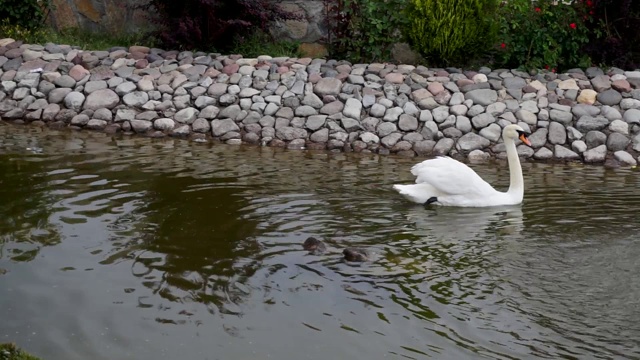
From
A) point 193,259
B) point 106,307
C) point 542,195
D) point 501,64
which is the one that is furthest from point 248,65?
point 106,307

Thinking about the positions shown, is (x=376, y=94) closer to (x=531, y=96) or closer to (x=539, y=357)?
(x=531, y=96)

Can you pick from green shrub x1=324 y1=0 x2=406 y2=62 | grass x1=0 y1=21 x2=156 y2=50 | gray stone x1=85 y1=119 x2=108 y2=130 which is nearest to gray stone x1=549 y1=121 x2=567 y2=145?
green shrub x1=324 y1=0 x2=406 y2=62

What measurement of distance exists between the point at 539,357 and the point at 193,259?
9.92ft

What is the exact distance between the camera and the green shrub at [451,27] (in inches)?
557

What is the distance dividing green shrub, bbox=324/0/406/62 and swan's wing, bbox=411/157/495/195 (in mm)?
5340

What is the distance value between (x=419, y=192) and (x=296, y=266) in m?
2.60

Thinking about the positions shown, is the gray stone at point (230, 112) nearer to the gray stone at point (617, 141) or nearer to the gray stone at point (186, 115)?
the gray stone at point (186, 115)

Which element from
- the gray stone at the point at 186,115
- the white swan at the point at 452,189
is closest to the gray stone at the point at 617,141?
the white swan at the point at 452,189

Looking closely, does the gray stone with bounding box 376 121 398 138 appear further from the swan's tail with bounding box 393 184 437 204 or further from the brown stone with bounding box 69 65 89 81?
the brown stone with bounding box 69 65 89 81

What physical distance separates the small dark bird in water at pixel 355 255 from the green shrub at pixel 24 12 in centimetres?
1049

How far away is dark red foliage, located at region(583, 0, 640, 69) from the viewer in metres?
14.1

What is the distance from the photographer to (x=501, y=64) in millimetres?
14695

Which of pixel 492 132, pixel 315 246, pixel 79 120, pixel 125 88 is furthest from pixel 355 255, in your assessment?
pixel 125 88

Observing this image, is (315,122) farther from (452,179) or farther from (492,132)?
(452,179)
